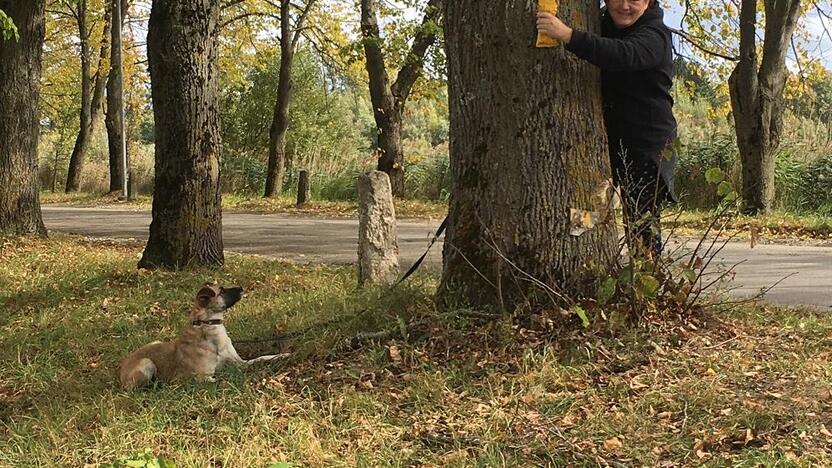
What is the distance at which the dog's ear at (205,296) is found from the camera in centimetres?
454

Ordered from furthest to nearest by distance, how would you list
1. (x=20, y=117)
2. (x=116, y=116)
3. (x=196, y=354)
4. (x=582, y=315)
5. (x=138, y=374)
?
(x=116, y=116), (x=20, y=117), (x=196, y=354), (x=138, y=374), (x=582, y=315)

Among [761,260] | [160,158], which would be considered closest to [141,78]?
[160,158]

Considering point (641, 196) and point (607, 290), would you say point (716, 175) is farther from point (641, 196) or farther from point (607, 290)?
point (607, 290)

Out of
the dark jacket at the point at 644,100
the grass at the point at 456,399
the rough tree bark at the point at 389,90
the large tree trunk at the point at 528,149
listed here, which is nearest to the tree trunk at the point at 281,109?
the rough tree bark at the point at 389,90

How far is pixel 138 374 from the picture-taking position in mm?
4305

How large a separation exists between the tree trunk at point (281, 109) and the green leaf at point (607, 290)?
18661 mm

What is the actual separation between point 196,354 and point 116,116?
23.1 m

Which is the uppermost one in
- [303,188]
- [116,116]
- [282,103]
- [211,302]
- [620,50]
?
[282,103]

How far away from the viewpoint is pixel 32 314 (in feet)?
21.1

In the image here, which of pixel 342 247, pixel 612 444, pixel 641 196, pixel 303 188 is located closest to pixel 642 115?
pixel 641 196

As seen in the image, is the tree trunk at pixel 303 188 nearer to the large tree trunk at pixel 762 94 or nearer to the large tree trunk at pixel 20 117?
the large tree trunk at pixel 20 117

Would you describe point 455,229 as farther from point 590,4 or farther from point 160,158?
point 160,158

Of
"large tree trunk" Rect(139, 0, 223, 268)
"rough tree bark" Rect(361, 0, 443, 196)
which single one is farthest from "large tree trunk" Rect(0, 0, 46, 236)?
"rough tree bark" Rect(361, 0, 443, 196)

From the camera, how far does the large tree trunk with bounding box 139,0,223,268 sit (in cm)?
777
